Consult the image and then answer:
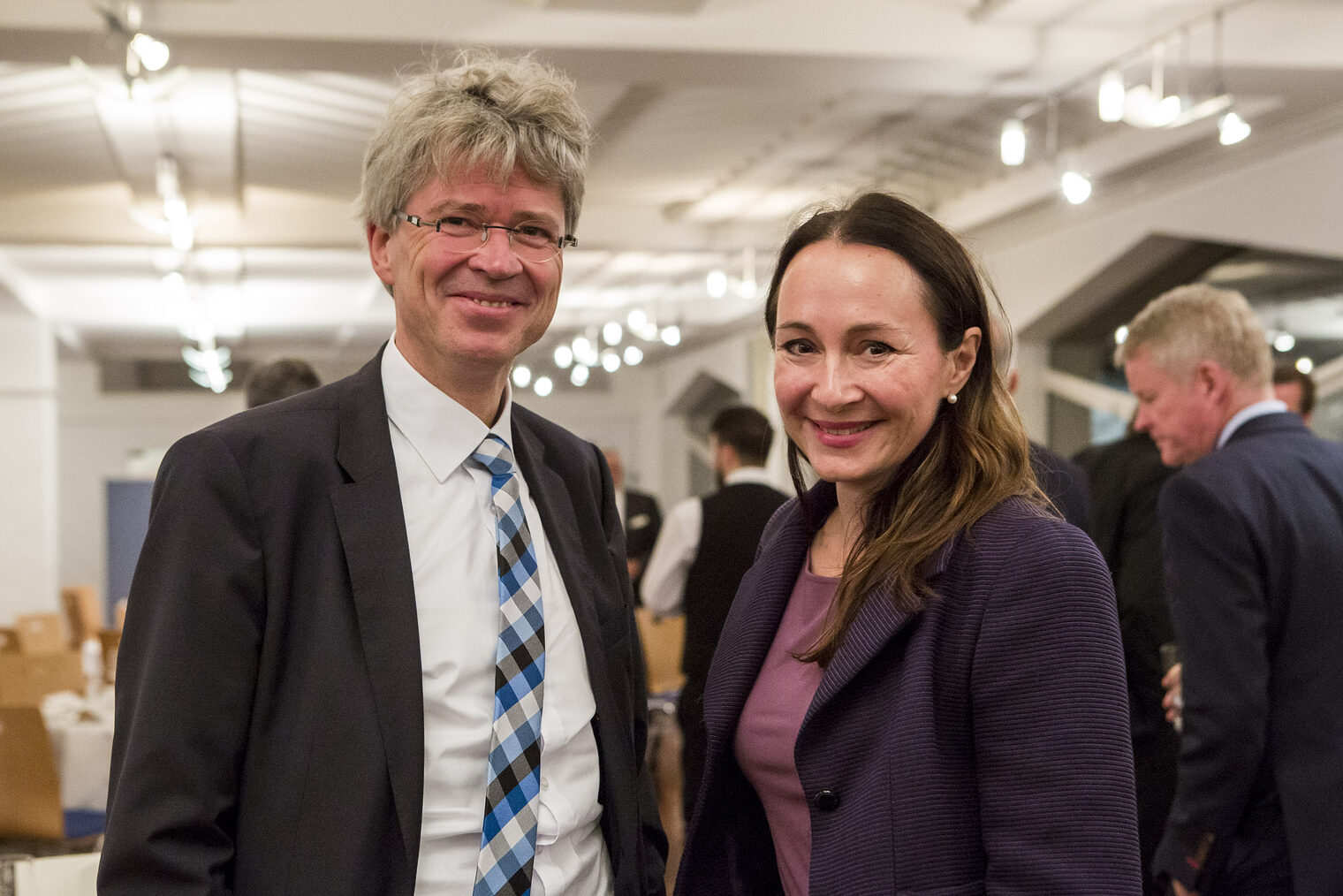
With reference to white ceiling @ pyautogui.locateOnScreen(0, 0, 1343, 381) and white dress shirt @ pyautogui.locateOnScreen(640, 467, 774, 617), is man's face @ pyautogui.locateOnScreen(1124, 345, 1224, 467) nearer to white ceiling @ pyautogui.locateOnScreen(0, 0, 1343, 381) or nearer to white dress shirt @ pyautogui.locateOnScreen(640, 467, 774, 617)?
white ceiling @ pyautogui.locateOnScreen(0, 0, 1343, 381)

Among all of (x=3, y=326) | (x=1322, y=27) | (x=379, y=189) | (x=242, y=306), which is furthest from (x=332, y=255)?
(x=379, y=189)

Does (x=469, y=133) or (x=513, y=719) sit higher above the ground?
(x=469, y=133)

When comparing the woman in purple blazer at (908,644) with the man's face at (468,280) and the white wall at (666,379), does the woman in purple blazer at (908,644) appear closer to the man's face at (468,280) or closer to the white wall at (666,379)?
the white wall at (666,379)

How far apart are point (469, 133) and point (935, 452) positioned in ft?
2.44

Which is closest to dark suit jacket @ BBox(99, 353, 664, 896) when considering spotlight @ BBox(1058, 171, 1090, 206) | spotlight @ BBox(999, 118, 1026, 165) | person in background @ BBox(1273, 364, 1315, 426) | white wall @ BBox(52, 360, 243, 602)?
person in background @ BBox(1273, 364, 1315, 426)

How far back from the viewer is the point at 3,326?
40.9 ft

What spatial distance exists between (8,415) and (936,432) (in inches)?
513

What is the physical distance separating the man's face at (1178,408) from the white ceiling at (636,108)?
1145 millimetres

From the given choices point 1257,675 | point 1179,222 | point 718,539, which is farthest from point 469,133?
point 1179,222

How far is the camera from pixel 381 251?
1742 millimetres

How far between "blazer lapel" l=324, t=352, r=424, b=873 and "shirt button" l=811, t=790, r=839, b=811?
1.59 ft

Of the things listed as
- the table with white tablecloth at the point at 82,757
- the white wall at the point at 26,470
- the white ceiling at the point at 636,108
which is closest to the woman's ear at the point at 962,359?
the white ceiling at the point at 636,108

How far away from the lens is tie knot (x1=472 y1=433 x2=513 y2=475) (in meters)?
1.74

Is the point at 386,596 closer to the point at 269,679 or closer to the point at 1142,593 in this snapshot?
the point at 269,679
